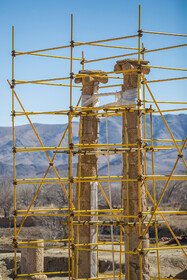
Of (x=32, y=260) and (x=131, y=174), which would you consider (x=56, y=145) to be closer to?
(x=32, y=260)

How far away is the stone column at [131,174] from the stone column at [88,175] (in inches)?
52.1

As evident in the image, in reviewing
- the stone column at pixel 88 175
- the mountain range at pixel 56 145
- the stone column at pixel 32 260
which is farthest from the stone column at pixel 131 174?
the mountain range at pixel 56 145

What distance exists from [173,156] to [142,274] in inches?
5036

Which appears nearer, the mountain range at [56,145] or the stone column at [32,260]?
the stone column at [32,260]

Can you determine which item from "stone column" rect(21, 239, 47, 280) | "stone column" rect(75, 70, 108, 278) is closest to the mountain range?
"stone column" rect(21, 239, 47, 280)

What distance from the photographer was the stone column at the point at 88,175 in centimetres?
1480

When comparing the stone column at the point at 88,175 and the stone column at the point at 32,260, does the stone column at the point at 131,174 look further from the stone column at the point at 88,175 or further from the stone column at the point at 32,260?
the stone column at the point at 32,260

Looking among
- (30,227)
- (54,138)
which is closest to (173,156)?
(54,138)

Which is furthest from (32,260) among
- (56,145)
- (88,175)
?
(56,145)

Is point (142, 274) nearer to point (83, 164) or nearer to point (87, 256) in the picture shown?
point (87, 256)

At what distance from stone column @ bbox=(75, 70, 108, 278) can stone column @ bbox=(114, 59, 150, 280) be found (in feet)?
4.34

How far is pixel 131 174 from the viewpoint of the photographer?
540 inches

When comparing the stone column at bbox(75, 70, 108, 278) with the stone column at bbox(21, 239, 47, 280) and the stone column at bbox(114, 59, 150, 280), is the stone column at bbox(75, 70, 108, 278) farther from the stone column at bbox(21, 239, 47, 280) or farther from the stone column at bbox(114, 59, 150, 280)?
the stone column at bbox(21, 239, 47, 280)

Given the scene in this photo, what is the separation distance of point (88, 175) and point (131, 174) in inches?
77.1
